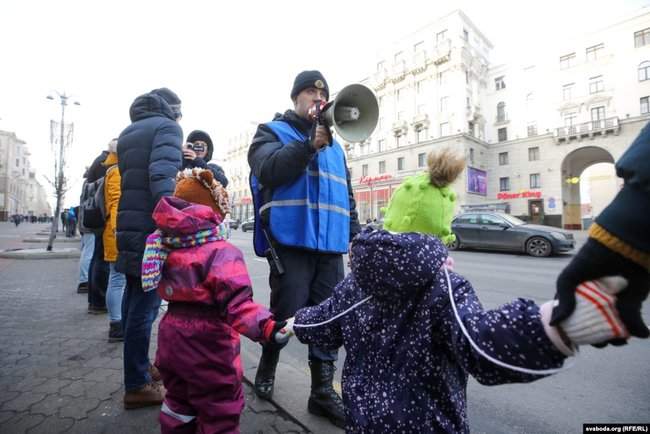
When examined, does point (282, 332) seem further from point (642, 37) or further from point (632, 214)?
point (642, 37)

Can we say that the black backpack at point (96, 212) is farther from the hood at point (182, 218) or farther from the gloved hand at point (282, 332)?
the gloved hand at point (282, 332)

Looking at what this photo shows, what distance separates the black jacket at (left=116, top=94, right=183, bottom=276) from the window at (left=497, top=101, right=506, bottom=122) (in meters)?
39.2

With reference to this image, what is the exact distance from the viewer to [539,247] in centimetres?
1065

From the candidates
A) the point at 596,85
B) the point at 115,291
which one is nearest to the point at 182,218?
the point at 115,291

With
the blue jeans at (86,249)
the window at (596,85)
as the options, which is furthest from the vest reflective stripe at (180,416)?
the window at (596,85)

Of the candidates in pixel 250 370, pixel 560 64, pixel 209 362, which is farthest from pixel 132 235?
pixel 560 64

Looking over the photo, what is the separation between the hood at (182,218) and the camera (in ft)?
5.39

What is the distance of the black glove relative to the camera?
0.67m

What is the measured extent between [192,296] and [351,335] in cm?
75

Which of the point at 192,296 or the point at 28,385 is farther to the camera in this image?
the point at 28,385

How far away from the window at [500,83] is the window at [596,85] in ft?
24.0

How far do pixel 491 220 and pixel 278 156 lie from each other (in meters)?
11.7

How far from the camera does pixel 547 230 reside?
1066 centimetres

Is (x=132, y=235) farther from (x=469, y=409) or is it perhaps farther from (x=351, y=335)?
(x=469, y=409)
